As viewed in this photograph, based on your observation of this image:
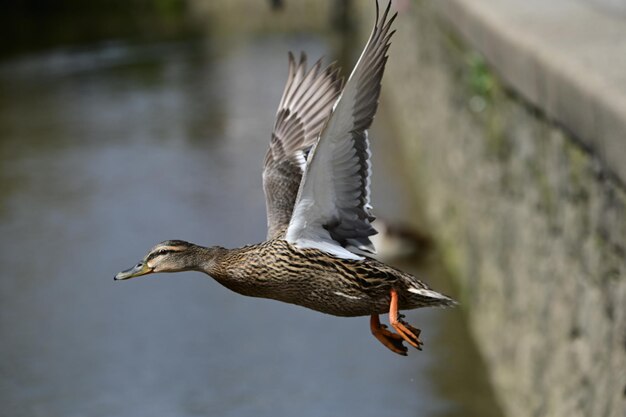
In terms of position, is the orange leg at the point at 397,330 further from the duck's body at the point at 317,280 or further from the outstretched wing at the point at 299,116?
the outstretched wing at the point at 299,116

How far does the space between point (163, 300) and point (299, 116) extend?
454cm

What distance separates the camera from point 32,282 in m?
9.83

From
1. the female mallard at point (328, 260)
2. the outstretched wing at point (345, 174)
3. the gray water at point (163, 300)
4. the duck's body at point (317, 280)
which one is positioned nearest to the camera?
the outstretched wing at point (345, 174)

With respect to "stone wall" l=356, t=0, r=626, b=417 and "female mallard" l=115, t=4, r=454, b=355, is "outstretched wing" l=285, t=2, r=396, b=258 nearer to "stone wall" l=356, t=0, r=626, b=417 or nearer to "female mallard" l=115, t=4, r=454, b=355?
"female mallard" l=115, t=4, r=454, b=355

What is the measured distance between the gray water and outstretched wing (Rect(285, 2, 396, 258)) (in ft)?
10.9

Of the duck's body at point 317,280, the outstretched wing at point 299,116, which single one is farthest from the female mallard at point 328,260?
the outstretched wing at point 299,116

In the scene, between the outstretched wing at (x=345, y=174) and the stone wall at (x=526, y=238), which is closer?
the outstretched wing at (x=345, y=174)

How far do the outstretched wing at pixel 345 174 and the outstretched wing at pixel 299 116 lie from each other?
72 centimetres

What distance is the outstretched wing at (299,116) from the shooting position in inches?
190

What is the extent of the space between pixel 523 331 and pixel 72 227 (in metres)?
5.87

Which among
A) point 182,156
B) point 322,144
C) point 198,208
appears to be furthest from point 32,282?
point 322,144

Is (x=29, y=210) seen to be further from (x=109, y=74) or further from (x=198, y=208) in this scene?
(x=109, y=74)

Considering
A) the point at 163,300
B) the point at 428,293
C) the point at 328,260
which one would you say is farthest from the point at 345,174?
the point at 163,300

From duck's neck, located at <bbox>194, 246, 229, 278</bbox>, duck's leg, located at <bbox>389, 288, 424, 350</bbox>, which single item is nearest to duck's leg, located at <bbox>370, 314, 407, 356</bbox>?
duck's leg, located at <bbox>389, 288, 424, 350</bbox>
